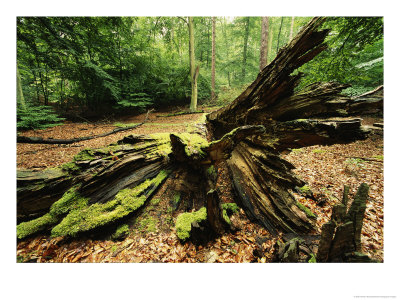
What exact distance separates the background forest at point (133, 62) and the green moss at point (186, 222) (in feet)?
15.2

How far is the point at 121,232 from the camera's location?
2115mm

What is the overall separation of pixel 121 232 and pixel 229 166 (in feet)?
7.81

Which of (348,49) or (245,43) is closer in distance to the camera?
(348,49)

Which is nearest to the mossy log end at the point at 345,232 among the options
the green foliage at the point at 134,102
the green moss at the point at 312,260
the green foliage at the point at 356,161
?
the green moss at the point at 312,260

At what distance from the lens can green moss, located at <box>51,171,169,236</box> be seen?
1950 millimetres

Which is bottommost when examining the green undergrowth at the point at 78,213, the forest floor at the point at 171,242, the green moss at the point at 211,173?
the forest floor at the point at 171,242

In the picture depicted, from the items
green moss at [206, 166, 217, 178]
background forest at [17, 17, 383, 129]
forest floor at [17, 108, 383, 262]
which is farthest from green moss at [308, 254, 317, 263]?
background forest at [17, 17, 383, 129]

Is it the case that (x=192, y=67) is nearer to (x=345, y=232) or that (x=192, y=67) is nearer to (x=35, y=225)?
(x=35, y=225)

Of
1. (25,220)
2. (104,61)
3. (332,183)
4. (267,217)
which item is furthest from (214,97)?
(25,220)

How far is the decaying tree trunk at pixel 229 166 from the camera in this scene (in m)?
2.07

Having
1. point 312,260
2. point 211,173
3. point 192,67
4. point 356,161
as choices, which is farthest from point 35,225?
point 192,67

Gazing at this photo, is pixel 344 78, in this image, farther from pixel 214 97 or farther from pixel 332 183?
pixel 214 97

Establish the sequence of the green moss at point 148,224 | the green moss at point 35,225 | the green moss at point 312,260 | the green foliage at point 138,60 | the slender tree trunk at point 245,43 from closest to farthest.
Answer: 1. the green moss at point 312,260
2. the green moss at point 35,225
3. the green moss at point 148,224
4. the green foliage at point 138,60
5. the slender tree trunk at point 245,43

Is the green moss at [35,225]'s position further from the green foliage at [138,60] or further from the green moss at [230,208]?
the green foliage at [138,60]
